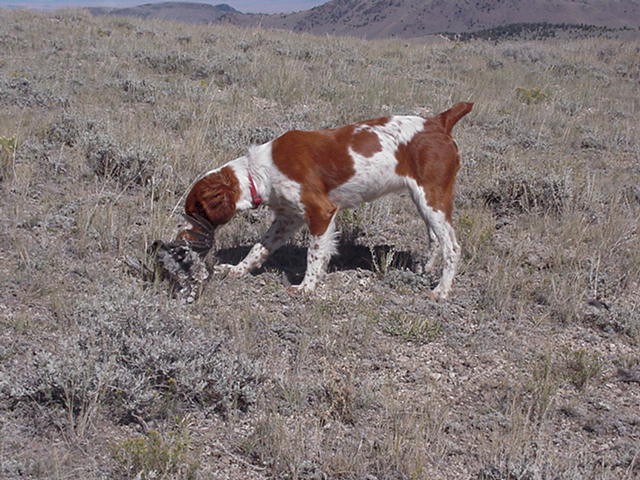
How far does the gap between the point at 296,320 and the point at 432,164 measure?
1.51m

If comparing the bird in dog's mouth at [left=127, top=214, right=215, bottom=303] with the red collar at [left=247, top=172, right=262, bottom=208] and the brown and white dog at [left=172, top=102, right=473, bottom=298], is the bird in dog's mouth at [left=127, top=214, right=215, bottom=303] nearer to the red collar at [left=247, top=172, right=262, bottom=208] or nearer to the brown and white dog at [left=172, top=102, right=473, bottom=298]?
the brown and white dog at [left=172, top=102, right=473, bottom=298]

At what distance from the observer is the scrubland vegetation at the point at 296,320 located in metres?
2.98

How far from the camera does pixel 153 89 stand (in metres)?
8.99

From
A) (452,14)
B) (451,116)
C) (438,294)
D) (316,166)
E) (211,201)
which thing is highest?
(452,14)

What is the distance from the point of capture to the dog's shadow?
5133 millimetres

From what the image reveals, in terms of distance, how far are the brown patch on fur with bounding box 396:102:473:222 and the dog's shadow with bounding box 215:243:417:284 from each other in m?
0.53

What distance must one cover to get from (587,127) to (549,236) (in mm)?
4506

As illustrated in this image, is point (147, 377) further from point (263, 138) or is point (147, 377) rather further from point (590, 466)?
point (263, 138)

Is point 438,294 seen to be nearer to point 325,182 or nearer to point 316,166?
point 325,182

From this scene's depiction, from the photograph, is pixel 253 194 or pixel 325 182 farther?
pixel 325 182

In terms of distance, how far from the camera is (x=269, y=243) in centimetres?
504

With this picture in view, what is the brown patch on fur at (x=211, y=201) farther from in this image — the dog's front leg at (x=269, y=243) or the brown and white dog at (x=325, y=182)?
the dog's front leg at (x=269, y=243)

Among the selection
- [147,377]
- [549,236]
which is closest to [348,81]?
[549,236]

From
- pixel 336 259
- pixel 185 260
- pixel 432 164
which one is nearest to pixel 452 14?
pixel 336 259
